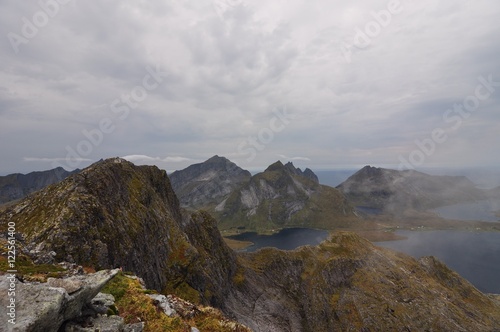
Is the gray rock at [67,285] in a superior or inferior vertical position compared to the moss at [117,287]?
superior

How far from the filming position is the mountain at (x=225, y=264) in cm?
4684

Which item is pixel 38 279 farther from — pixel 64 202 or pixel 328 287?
pixel 328 287

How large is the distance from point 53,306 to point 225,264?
9838cm

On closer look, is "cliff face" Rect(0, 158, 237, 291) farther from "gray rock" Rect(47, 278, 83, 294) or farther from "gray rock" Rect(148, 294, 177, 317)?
"gray rock" Rect(47, 278, 83, 294)

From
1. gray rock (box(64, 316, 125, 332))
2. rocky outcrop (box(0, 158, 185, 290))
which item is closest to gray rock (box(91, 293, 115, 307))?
gray rock (box(64, 316, 125, 332))

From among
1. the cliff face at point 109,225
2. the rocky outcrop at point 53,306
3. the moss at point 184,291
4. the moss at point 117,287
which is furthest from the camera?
the moss at point 184,291

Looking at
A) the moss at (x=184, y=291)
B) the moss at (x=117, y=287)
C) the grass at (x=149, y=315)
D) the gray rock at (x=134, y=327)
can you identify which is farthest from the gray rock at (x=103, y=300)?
the moss at (x=184, y=291)

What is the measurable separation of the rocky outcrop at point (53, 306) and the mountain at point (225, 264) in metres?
6.54

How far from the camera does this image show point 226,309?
3415 inches

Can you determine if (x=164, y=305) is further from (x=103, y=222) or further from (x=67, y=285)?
(x=103, y=222)

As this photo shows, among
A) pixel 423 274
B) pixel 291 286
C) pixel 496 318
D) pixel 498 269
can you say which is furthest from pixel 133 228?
pixel 498 269

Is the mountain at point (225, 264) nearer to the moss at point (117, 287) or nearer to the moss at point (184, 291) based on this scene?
the moss at point (184, 291)

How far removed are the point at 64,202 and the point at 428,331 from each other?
349 ft

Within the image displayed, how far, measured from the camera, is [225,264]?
108 m
